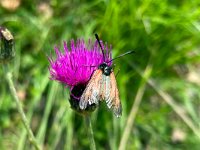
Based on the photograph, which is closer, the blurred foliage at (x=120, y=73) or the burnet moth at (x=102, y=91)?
the burnet moth at (x=102, y=91)

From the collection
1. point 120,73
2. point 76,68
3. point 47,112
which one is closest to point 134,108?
point 120,73

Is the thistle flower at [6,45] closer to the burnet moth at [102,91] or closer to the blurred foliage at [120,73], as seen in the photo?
the burnet moth at [102,91]

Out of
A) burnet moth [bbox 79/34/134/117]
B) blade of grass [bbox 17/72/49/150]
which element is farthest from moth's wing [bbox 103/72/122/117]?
blade of grass [bbox 17/72/49/150]

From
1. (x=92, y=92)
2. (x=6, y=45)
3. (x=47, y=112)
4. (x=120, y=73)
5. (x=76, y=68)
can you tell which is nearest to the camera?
(x=92, y=92)

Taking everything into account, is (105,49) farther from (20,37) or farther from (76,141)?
(20,37)

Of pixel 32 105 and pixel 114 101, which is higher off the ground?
pixel 32 105

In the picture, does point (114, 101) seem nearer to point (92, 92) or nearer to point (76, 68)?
point (92, 92)

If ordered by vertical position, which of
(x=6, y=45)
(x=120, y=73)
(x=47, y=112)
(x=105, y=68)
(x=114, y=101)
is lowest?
(x=114, y=101)

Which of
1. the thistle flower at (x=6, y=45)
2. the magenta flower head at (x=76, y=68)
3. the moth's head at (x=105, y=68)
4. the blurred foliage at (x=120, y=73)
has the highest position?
the blurred foliage at (x=120, y=73)

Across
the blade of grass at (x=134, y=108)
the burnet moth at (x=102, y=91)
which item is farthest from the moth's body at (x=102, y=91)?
the blade of grass at (x=134, y=108)
